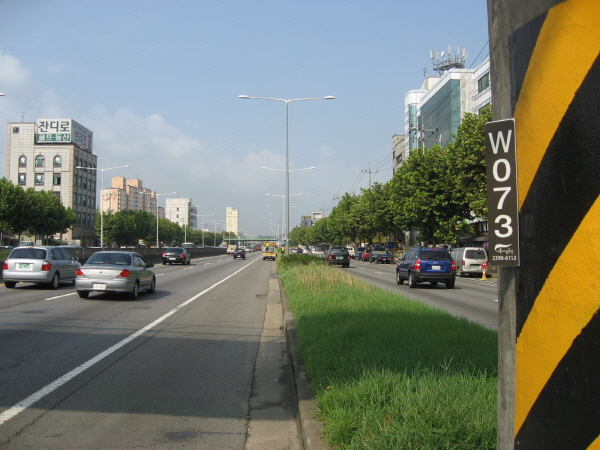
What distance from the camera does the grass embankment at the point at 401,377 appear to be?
13.8ft

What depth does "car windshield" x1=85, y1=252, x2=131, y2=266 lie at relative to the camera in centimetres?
1691

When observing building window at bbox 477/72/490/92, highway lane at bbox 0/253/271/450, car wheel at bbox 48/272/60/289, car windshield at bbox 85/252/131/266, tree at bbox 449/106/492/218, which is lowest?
highway lane at bbox 0/253/271/450

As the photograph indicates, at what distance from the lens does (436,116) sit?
74625 mm

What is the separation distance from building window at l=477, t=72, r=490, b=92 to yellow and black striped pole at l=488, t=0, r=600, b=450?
57645mm

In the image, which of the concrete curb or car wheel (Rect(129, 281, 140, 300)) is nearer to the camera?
the concrete curb

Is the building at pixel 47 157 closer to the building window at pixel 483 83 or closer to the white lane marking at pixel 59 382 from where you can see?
the building window at pixel 483 83

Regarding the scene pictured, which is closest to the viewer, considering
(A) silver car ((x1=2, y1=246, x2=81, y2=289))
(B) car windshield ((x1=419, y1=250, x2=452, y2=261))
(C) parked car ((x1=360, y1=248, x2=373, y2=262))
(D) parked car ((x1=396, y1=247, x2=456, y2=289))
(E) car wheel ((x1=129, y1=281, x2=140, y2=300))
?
(E) car wheel ((x1=129, y1=281, x2=140, y2=300))

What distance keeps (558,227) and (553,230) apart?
0.11 feet

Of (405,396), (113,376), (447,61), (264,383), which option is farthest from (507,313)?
(447,61)

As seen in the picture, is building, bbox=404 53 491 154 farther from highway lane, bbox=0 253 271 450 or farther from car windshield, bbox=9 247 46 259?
highway lane, bbox=0 253 271 450

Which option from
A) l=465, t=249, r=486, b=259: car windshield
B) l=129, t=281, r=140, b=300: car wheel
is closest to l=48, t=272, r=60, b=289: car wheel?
Answer: l=129, t=281, r=140, b=300: car wheel

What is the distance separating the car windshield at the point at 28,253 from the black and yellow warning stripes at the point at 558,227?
2011 centimetres

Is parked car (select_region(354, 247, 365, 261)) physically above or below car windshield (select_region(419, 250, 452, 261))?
below

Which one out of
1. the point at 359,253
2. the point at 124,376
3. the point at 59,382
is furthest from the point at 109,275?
the point at 359,253
